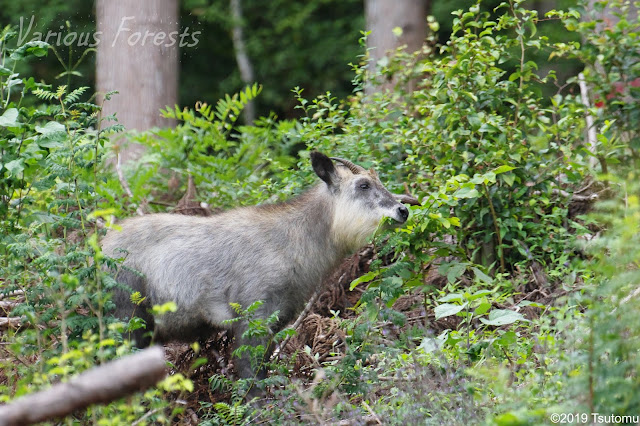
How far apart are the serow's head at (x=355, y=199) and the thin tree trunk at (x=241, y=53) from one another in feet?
34.8

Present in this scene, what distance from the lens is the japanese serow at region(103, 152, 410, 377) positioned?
6043mm

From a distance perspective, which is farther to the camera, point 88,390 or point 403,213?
point 403,213

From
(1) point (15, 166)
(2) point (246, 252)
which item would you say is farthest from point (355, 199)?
(1) point (15, 166)

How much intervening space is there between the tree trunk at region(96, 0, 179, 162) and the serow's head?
6.20 meters

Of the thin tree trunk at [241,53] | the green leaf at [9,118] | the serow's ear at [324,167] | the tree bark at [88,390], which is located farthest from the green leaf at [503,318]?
the thin tree trunk at [241,53]

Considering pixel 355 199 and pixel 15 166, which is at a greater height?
pixel 15 166

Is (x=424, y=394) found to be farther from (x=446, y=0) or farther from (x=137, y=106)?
(x=446, y=0)

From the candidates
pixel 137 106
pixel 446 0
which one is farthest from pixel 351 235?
pixel 446 0

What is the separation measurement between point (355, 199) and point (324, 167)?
358mm

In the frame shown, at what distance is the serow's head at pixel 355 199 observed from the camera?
20.4ft

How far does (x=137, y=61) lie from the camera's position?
1222cm

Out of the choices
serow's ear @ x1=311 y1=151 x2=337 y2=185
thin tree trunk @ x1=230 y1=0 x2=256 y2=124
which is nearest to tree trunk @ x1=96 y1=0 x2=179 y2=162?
thin tree trunk @ x1=230 y1=0 x2=256 y2=124

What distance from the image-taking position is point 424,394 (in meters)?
4.63

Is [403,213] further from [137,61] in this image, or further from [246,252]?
[137,61]
